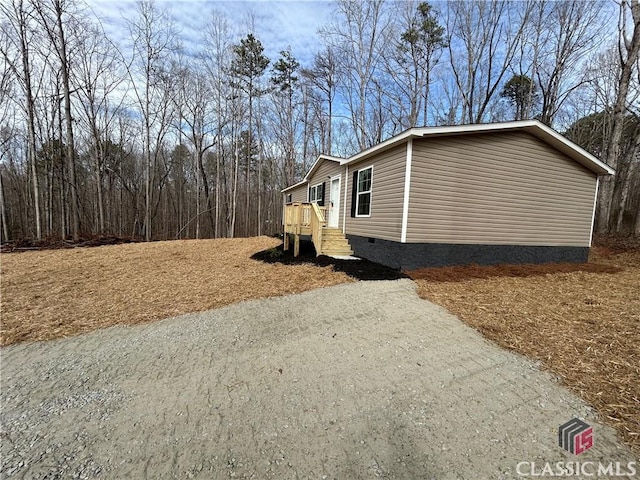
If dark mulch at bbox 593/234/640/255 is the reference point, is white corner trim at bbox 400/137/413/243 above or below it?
above

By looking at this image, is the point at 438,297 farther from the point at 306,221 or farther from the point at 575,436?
the point at 306,221

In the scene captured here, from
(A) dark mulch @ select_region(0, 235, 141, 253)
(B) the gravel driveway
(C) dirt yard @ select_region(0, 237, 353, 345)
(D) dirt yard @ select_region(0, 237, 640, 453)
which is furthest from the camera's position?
(A) dark mulch @ select_region(0, 235, 141, 253)

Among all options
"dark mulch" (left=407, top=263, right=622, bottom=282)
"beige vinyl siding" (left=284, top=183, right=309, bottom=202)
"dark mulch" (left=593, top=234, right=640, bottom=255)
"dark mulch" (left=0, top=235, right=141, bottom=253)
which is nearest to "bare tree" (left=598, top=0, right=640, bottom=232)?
"dark mulch" (left=593, top=234, right=640, bottom=255)

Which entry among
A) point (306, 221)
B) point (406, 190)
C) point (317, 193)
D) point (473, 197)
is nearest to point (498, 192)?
point (473, 197)

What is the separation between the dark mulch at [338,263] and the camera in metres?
5.67

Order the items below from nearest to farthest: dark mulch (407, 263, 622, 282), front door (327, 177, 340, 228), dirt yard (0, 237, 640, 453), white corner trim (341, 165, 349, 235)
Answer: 1. dirt yard (0, 237, 640, 453)
2. dark mulch (407, 263, 622, 282)
3. white corner trim (341, 165, 349, 235)
4. front door (327, 177, 340, 228)

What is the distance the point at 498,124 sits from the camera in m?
6.31

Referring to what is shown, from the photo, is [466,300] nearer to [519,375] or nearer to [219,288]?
[519,375]

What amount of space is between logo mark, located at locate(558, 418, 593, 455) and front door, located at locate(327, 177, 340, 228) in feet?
26.7

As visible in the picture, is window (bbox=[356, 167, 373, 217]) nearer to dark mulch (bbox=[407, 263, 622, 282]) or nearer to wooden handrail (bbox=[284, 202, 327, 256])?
wooden handrail (bbox=[284, 202, 327, 256])

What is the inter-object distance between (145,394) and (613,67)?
24.0 meters

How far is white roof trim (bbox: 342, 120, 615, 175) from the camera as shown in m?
5.84

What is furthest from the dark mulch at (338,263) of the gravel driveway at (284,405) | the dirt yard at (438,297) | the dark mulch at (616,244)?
the dark mulch at (616,244)

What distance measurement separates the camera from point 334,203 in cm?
1001
